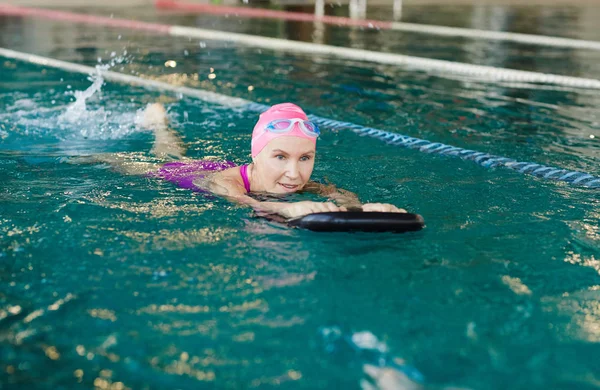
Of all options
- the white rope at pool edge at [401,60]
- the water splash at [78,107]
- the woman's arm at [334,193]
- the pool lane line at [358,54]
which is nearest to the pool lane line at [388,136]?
the water splash at [78,107]

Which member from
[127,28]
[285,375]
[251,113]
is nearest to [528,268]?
[285,375]

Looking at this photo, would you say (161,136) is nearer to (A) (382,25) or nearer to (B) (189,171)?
(B) (189,171)

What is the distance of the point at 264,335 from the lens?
2180mm

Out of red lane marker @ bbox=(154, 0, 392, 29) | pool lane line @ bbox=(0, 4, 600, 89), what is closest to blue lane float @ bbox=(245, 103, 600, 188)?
pool lane line @ bbox=(0, 4, 600, 89)

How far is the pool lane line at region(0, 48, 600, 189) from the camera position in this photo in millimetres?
4211

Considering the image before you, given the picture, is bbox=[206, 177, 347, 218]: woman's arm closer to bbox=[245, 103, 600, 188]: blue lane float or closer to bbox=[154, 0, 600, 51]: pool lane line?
bbox=[245, 103, 600, 188]: blue lane float

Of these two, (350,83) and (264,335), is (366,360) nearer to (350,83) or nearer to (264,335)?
(264,335)

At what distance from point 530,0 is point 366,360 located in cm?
2171

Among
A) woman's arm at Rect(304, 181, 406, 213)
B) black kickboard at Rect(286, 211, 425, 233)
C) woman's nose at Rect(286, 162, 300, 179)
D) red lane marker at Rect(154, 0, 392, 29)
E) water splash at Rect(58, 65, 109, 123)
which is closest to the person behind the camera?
black kickboard at Rect(286, 211, 425, 233)

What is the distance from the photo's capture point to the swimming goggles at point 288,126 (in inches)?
128

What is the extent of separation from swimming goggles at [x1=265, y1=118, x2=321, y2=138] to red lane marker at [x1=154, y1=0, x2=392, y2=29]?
10348 mm

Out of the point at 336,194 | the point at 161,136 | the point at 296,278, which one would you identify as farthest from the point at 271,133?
the point at 161,136

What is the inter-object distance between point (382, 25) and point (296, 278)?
11.5 m

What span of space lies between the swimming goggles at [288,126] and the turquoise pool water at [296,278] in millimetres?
399
